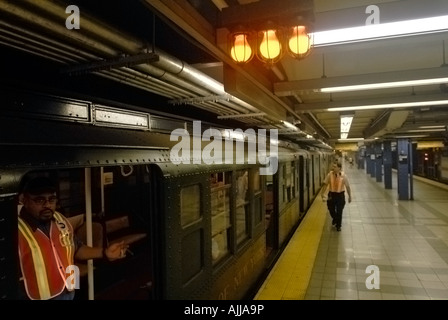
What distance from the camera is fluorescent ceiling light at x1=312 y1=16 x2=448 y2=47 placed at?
2.52m

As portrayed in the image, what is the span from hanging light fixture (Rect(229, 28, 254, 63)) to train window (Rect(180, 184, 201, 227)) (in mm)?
1525

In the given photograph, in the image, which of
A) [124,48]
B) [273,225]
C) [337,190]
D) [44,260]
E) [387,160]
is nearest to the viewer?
[124,48]

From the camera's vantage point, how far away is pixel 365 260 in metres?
6.99

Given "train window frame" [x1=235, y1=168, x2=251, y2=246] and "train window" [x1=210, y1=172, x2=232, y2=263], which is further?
"train window frame" [x1=235, y1=168, x2=251, y2=246]

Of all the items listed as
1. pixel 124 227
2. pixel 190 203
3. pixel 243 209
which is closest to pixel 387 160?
pixel 243 209

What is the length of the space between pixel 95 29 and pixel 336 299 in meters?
5.12

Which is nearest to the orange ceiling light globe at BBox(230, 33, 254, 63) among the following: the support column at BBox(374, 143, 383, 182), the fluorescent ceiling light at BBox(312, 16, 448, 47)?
the fluorescent ceiling light at BBox(312, 16, 448, 47)

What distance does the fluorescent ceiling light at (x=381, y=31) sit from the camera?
2516 mm

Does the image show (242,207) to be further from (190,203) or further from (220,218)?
(190,203)

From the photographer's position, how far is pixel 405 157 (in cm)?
1515

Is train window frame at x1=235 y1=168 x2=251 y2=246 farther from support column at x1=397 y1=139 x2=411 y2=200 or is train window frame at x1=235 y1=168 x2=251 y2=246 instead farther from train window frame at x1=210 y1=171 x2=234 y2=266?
support column at x1=397 y1=139 x2=411 y2=200

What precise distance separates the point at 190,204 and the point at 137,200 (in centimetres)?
285

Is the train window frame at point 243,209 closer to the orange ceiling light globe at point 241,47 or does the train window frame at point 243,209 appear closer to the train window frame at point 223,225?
the train window frame at point 223,225

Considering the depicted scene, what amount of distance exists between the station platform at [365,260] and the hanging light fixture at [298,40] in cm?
374
